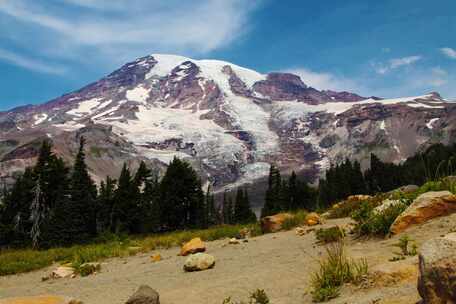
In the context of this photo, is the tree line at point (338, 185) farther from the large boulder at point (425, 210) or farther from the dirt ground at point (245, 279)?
the large boulder at point (425, 210)

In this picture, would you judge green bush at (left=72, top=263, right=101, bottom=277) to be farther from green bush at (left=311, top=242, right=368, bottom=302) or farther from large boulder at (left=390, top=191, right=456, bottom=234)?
large boulder at (left=390, top=191, right=456, bottom=234)

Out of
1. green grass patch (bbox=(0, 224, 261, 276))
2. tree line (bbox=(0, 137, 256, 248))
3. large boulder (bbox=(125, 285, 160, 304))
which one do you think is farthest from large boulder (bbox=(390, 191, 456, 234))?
tree line (bbox=(0, 137, 256, 248))

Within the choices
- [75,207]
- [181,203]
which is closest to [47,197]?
[75,207]

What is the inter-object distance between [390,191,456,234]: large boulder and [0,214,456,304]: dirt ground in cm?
32

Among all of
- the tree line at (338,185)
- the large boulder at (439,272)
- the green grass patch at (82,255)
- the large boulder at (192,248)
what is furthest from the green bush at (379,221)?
the tree line at (338,185)

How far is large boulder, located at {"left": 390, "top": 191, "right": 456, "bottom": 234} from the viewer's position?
11.9 m

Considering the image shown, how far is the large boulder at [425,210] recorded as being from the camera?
11859 millimetres

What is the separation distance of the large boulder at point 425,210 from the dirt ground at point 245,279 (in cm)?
32

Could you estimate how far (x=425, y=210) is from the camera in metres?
12.1

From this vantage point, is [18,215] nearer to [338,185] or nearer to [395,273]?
[395,273]

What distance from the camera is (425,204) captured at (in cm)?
1217

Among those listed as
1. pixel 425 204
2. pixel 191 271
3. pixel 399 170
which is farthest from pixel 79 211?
pixel 399 170

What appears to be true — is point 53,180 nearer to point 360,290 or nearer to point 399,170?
point 360,290

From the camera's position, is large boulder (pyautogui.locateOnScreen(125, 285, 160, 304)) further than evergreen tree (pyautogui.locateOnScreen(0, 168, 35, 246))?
No
